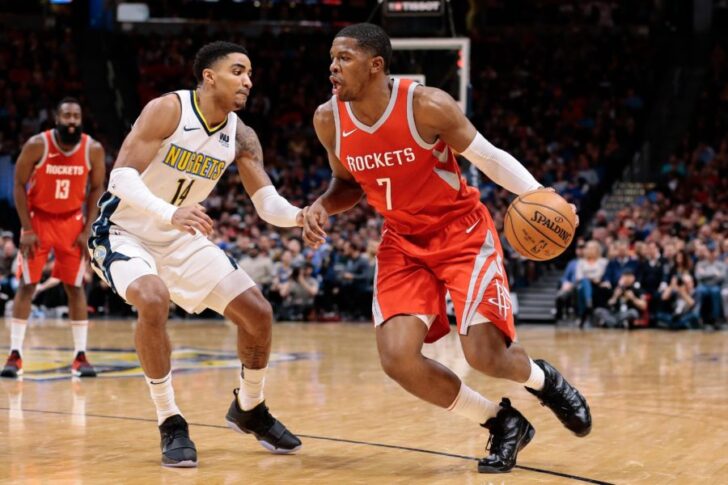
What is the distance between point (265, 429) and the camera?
5285 mm

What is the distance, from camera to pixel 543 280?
1744 cm

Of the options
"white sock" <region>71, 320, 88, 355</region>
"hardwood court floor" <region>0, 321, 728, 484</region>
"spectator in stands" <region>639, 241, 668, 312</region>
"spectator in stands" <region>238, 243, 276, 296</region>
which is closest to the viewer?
"hardwood court floor" <region>0, 321, 728, 484</region>

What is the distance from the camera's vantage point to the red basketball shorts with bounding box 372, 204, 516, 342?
16.0 ft

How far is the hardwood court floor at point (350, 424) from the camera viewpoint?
15.3 ft

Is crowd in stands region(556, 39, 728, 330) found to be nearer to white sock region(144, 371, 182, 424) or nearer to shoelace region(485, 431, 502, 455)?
shoelace region(485, 431, 502, 455)

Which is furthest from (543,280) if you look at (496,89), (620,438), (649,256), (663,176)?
(620,438)

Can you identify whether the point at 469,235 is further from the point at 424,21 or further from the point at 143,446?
the point at 424,21

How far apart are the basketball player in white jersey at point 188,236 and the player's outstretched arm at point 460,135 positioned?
809 mm

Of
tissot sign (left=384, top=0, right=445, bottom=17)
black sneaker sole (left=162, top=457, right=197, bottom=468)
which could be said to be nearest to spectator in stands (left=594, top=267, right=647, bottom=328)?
tissot sign (left=384, top=0, right=445, bottom=17)

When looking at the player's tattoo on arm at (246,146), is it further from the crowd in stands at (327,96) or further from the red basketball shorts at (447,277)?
the crowd in stands at (327,96)

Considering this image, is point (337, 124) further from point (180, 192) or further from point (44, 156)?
point (44, 156)

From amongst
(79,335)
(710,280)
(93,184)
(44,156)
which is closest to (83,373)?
(79,335)

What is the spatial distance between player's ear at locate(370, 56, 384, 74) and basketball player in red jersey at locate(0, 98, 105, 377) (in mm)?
4078

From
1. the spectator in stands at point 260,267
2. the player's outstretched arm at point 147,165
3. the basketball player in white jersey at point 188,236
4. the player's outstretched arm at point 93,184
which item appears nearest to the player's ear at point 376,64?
the basketball player in white jersey at point 188,236
